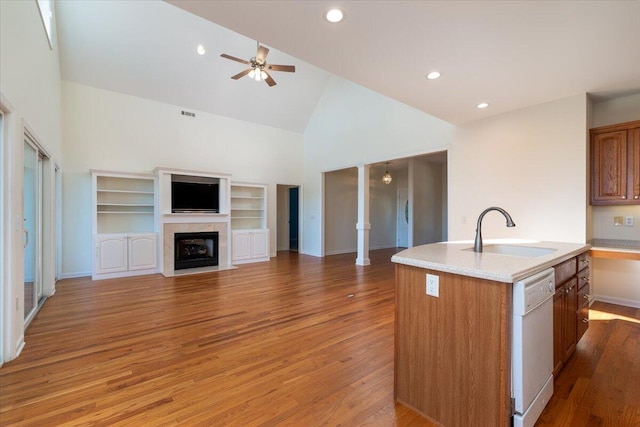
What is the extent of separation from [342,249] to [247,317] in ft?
18.2

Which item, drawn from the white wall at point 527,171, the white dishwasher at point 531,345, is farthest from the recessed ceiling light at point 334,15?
the white wall at point 527,171

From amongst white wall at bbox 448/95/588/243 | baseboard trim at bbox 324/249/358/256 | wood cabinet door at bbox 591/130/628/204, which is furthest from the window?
wood cabinet door at bbox 591/130/628/204

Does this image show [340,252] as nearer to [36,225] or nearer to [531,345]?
[36,225]

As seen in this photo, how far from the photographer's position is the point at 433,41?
2.18m

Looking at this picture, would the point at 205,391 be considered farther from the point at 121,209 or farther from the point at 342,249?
the point at 342,249

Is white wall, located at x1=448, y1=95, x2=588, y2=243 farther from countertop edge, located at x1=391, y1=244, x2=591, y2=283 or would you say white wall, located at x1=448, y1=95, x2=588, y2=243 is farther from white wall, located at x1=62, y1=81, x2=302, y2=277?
white wall, located at x1=62, y1=81, x2=302, y2=277

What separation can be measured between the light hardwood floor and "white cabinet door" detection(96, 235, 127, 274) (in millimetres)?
1242

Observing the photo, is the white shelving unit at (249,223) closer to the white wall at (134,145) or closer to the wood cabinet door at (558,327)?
the white wall at (134,145)

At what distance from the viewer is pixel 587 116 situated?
334 centimetres

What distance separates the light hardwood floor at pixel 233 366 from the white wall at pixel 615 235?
0.38 m

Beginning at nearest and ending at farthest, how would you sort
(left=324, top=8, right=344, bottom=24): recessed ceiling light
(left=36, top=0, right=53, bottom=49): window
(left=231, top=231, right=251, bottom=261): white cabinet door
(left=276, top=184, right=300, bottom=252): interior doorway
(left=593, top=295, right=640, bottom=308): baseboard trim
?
(left=324, top=8, right=344, bottom=24): recessed ceiling light < (left=593, top=295, right=640, bottom=308): baseboard trim < (left=36, top=0, right=53, bottom=49): window < (left=231, top=231, right=251, bottom=261): white cabinet door < (left=276, top=184, right=300, bottom=252): interior doorway

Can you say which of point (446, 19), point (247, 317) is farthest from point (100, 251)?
point (446, 19)

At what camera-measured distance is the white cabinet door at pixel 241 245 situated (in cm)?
669

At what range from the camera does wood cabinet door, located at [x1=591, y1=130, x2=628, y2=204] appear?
3230 millimetres
